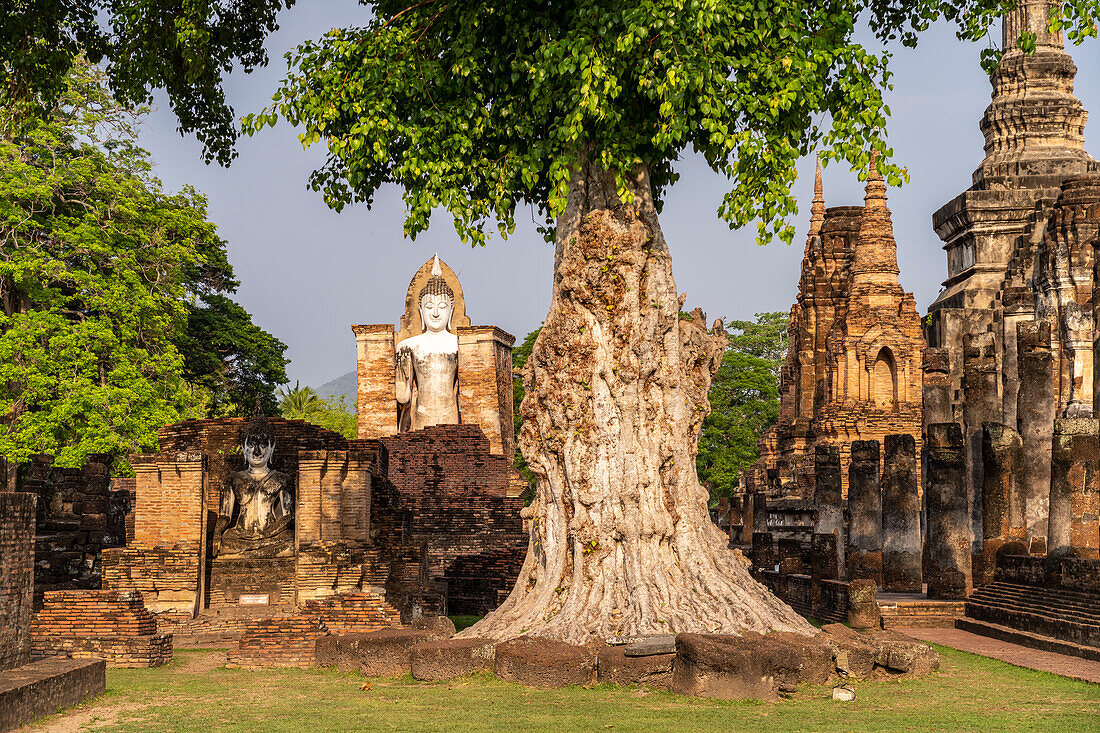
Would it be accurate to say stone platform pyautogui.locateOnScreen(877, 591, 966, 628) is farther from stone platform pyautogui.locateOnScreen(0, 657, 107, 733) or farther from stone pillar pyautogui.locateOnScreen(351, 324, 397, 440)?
stone pillar pyautogui.locateOnScreen(351, 324, 397, 440)

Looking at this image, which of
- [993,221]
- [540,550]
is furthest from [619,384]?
[993,221]

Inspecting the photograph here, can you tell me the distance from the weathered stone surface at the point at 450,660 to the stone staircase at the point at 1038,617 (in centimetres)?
572

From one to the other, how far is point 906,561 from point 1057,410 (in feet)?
23.7

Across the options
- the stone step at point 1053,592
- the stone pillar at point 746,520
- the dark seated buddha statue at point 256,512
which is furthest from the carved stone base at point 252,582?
the stone pillar at point 746,520

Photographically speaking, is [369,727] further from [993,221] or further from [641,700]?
[993,221]

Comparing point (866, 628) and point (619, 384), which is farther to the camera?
point (866, 628)

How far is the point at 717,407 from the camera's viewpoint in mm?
45312

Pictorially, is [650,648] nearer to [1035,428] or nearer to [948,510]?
[948,510]

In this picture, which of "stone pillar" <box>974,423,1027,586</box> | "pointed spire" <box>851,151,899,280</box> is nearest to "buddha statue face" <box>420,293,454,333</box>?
"pointed spire" <box>851,151,899,280</box>

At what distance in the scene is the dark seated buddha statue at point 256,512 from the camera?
15.9m

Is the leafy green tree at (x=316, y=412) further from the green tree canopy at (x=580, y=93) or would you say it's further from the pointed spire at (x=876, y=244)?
the green tree canopy at (x=580, y=93)

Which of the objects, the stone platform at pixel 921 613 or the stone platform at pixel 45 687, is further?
the stone platform at pixel 921 613

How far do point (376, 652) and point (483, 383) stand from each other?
700 inches

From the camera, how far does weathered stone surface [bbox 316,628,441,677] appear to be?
1038cm
